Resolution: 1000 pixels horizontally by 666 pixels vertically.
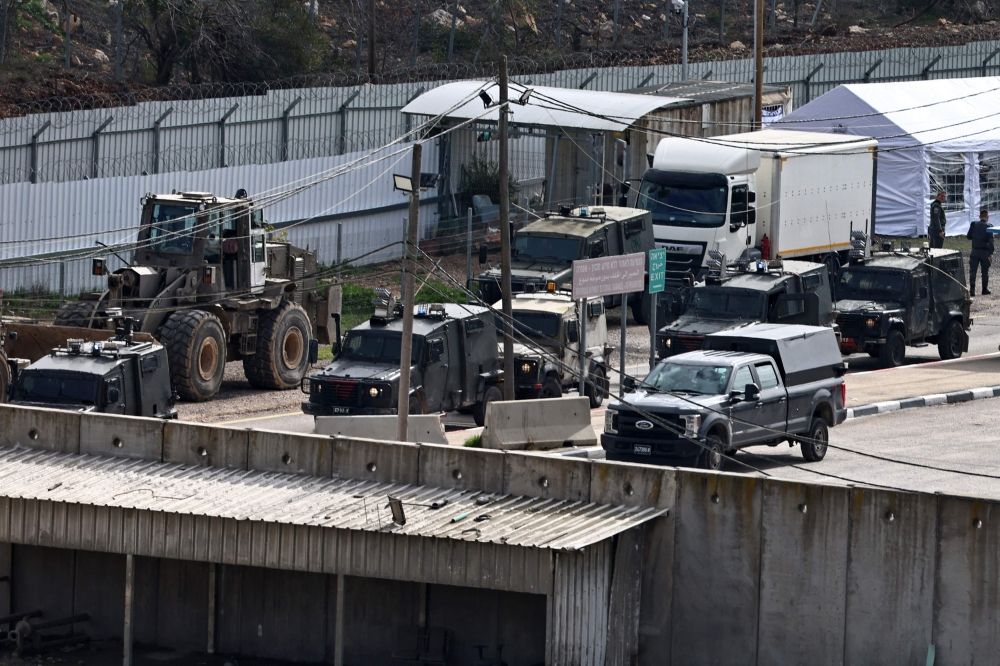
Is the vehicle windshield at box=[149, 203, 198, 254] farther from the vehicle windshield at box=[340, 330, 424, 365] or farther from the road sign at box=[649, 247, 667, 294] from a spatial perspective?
the road sign at box=[649, 247, 667, 294]

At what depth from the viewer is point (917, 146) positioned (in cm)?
4388

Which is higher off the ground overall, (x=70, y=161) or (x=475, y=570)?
(x=70, y=161)

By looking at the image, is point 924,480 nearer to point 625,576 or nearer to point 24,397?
point 625,576

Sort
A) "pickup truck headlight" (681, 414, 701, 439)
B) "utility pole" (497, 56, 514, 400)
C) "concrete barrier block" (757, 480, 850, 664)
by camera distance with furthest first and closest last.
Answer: "utility pole" (497, 56, 514, 400)
"pickup truck headlight" (681, 414, 701, 439)
"concrete barrier block" (757, 480, 850, 664)

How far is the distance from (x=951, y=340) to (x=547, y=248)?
25.8ft

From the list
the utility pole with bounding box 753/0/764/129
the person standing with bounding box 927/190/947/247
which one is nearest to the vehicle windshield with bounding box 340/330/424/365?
the utility pole with bounding box 753/0/764/129

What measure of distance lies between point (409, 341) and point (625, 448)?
10.1 feet

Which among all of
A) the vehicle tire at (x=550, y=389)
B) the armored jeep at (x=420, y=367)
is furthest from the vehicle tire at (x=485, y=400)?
the vehicle tire at (x=550, y=389)

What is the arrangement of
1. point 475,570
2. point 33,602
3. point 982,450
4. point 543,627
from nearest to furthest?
1. point 475,570
2. point 543,627
3. point 33,602
4. point 982,450

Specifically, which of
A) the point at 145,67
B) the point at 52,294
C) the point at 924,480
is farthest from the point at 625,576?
the point at 145,67

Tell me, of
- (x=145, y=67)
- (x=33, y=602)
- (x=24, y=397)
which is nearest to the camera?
(x=33, y=602)

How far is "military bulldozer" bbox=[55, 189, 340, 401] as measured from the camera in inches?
1105

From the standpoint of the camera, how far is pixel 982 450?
84.5ft

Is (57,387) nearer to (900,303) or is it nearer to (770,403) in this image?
(770,403)
